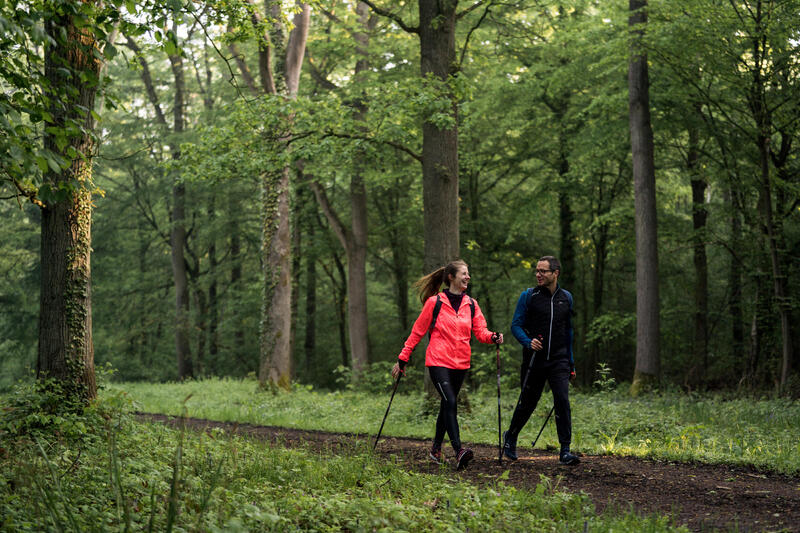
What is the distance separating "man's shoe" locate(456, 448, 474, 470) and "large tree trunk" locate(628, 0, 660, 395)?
33.6 ft

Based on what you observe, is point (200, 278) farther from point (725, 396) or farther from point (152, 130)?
point (725, 396)

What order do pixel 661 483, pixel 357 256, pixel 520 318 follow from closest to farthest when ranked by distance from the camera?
pixel 661 483
pixel 520 318
pixel 357 256

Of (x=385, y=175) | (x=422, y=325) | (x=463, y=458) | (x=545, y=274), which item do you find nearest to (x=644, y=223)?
(x=385, y=175)

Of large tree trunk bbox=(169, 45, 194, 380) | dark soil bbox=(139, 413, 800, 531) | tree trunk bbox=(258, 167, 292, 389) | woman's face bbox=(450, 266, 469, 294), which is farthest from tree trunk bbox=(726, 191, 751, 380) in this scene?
large tree trunk bbox=(169, 45, 194, 380)

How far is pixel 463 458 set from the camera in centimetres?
683

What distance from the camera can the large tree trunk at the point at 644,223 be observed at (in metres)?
16.1

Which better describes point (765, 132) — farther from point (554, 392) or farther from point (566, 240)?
point (566, 240)

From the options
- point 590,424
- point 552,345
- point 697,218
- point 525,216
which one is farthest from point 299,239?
point 552,345

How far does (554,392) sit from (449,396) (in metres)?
1.22

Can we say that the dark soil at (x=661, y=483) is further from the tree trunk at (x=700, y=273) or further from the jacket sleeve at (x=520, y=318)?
the tree trunk at (x=700, y=273)

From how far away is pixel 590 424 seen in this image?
9.87 metres

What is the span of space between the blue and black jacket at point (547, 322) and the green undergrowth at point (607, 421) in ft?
4.99

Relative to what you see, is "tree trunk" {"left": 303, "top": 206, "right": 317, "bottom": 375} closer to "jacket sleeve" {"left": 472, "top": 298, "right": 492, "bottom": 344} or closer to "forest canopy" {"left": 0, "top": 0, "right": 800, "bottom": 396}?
"forest canopy" {"left": 0, "top": 0, "right": 800, "bottom": 396}

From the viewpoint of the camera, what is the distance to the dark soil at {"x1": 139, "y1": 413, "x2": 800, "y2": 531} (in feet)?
16.0
